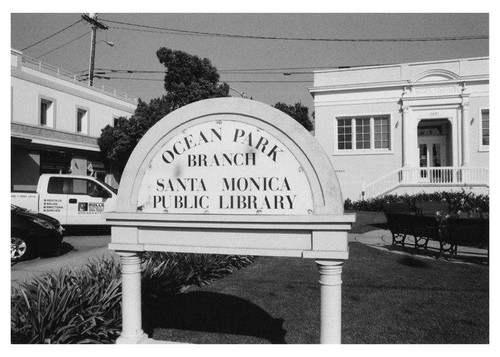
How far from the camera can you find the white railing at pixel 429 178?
16.1m

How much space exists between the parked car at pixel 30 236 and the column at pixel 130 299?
5.47 metres

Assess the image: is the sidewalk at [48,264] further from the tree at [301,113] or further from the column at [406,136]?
the tree at [301,113]

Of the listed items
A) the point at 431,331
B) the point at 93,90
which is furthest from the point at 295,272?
the point at 93,90

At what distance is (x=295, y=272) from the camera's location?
6.37m

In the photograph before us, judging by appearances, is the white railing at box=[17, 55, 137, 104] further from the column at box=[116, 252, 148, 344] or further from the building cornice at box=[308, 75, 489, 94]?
the column at box=[116, 252, 148, 344]

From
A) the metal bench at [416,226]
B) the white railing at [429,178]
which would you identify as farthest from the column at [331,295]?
the white railing at [429,178]

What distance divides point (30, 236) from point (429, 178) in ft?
49.0

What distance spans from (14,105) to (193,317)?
59.8ft

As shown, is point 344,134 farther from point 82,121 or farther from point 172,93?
point 82,121

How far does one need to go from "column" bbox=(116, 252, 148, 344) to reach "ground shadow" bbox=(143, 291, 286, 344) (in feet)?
3.24

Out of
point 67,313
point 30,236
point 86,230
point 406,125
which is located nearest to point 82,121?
point 86,230

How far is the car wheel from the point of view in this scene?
291 inches

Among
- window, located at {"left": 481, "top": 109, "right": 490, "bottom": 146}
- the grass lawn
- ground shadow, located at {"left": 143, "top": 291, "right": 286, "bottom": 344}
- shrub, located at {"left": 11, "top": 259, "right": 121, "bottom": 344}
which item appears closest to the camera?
shrub, located at {"left": 11, "top": 259, "right": 121, "bottom": 344}

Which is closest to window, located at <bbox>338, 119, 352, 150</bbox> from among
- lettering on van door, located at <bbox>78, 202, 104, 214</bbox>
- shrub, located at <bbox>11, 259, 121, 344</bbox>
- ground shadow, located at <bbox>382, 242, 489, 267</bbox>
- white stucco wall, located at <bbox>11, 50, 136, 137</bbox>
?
ground shadow, located at <bbox>382, 242, 489, 267</bbox>
